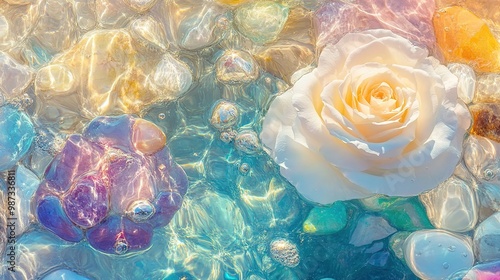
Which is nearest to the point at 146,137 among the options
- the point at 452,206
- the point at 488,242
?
the point at 452,206

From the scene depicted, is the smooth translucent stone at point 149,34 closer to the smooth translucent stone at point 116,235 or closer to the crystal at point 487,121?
the smooth translucent stone at point 116,235

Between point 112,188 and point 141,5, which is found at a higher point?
point 141,5

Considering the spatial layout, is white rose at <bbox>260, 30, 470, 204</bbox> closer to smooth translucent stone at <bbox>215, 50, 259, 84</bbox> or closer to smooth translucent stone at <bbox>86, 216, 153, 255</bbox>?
smooth translucent stone at <bbox>215, 50, 259, 84</bbox>

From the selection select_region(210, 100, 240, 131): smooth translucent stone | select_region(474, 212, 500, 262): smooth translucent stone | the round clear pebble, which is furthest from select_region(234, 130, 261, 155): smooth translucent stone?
select_region(474, 212, 500, 262): smooth translucent stone

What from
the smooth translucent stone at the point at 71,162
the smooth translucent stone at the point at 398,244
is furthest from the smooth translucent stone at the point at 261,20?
the smooth translucent stone at the point at 398,244

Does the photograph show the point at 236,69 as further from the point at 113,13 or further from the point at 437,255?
the point at 437,255

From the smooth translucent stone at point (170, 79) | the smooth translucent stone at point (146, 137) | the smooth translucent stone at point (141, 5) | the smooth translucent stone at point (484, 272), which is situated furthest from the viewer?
the smooth translucent stone at point (141, 5)
